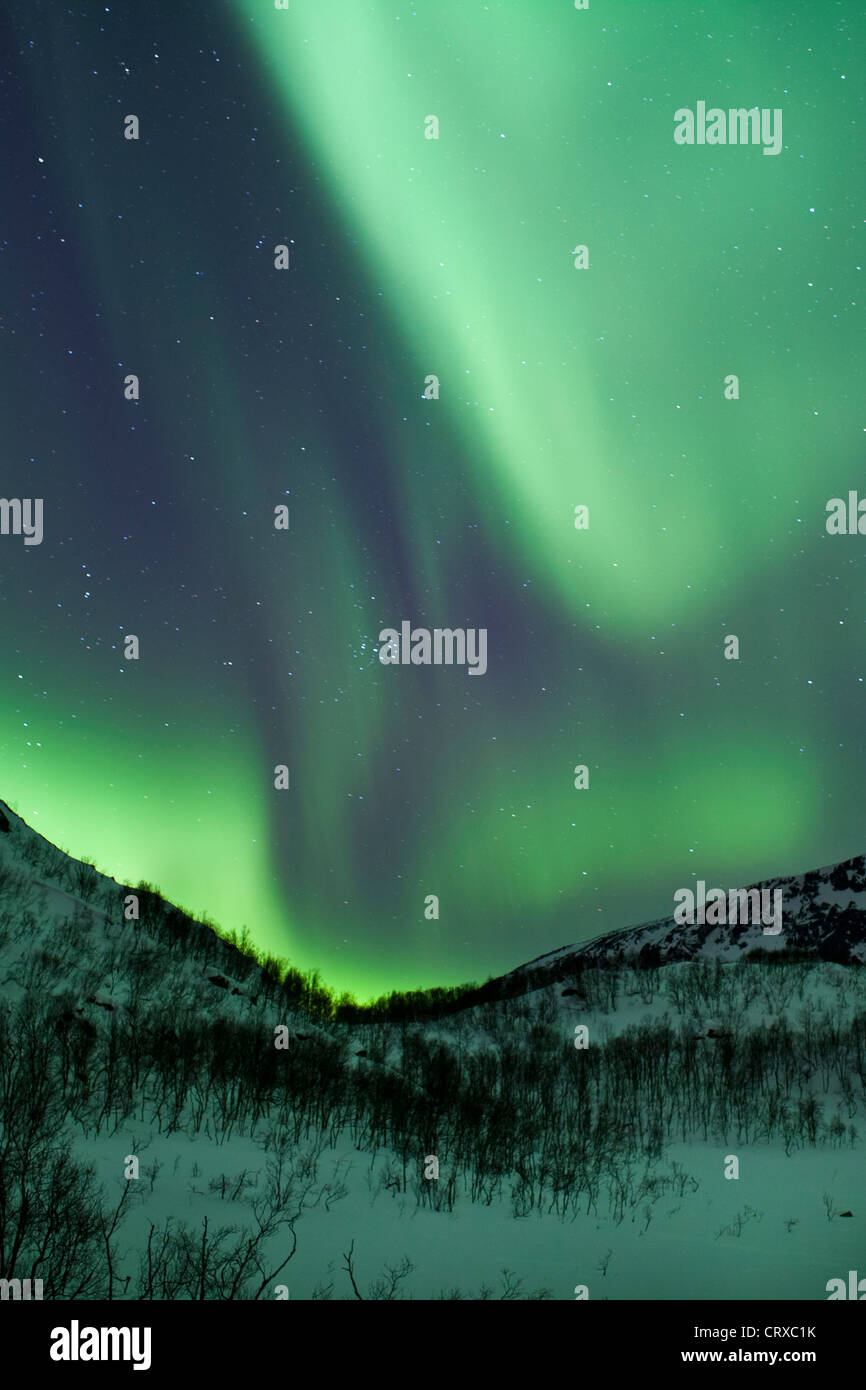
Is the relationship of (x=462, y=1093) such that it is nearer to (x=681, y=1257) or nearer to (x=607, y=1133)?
(x=607, y=1133)

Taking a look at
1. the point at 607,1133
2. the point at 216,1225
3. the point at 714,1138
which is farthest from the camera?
the point at 714,1138

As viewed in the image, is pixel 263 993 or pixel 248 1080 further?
pixel 263 993

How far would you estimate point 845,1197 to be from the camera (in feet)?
47.5

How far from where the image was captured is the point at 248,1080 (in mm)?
17297

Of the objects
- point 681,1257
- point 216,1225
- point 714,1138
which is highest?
point 216,1225

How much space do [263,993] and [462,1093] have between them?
1384cm
